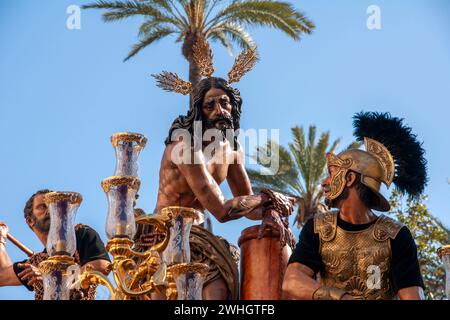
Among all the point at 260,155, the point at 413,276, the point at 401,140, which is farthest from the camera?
the point at 260,155

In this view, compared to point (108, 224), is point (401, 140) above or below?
above

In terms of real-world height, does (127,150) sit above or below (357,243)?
above

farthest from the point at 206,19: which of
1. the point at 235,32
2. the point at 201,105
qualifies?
the point at 201,105

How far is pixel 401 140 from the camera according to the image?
14492 millimetres

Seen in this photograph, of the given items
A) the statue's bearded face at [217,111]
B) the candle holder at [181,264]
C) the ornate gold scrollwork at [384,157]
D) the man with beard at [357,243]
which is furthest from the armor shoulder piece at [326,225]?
the statue's bearded face at [217,111]

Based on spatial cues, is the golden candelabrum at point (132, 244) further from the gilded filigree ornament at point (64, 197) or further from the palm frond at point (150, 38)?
the palm frond at point (150, 38)

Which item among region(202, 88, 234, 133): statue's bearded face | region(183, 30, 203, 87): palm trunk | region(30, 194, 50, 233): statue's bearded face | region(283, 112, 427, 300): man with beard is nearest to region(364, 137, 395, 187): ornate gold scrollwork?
region(283, 112, 427, 300): man with beard

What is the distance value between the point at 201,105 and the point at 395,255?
2.97m

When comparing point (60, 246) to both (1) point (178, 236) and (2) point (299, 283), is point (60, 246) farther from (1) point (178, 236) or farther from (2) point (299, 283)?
(2) point (299, 283)

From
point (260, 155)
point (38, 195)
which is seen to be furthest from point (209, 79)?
point (260, 155)

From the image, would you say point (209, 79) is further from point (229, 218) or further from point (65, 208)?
point (65, 208)

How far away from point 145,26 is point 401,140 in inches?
595

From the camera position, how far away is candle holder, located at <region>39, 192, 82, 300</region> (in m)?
12.1

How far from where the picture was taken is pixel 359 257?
13.6 m
